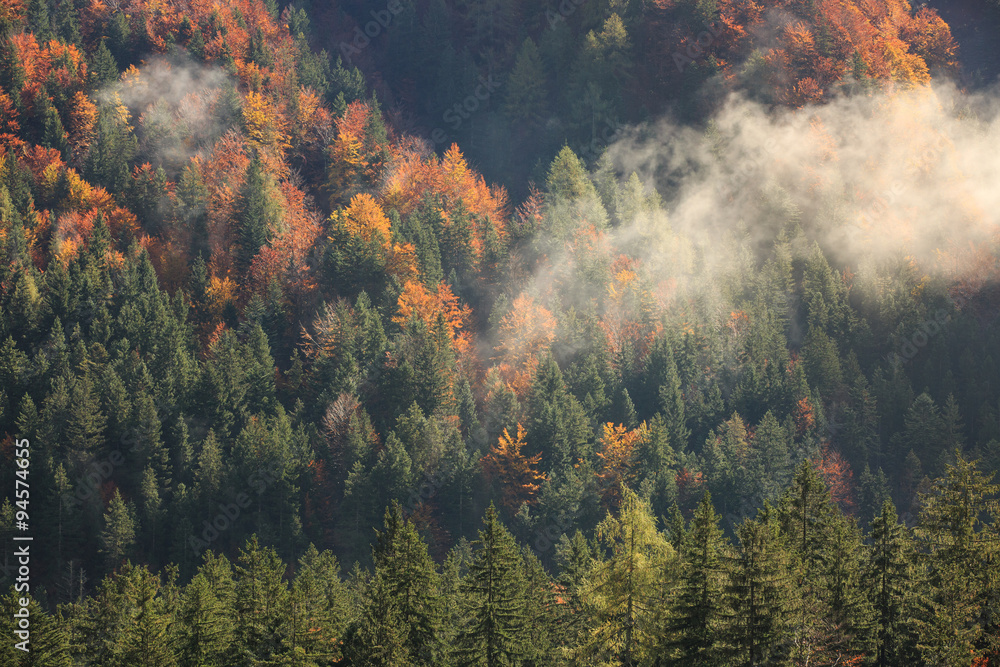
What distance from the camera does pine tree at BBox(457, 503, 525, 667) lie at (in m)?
51.9

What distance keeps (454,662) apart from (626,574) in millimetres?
10372

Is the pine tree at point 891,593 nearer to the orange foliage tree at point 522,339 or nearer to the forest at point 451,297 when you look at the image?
the forest at point 451,297

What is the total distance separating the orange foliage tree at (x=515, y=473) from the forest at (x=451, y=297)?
39 centimetres

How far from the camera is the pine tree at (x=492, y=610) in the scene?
170 ft

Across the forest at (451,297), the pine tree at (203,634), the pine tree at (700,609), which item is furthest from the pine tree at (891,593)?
the pine tree at (203,634)

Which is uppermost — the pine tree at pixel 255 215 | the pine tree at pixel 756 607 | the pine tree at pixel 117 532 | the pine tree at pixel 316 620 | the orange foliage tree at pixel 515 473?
the pine tree at pixel 255 215

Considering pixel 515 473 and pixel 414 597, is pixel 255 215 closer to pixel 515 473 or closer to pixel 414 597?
pixel 515 473

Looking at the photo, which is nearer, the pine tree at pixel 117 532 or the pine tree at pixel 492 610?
the pine tree at pixel 492 610

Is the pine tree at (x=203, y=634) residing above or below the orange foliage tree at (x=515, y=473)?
below

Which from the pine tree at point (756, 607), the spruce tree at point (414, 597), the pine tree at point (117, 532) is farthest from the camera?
the pine tree at point (117, 532)

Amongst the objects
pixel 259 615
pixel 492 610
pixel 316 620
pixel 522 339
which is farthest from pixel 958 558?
pixel 522 339

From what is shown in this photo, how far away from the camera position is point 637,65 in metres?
140

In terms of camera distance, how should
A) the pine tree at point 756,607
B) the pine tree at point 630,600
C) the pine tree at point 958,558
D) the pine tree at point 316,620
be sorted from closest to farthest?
the pine tree at point 756,607 → the pine tree at point 958,558 → the pine tree at point 630,600 → the pine tree at point 316,620

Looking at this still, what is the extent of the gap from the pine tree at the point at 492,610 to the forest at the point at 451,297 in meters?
1.61
